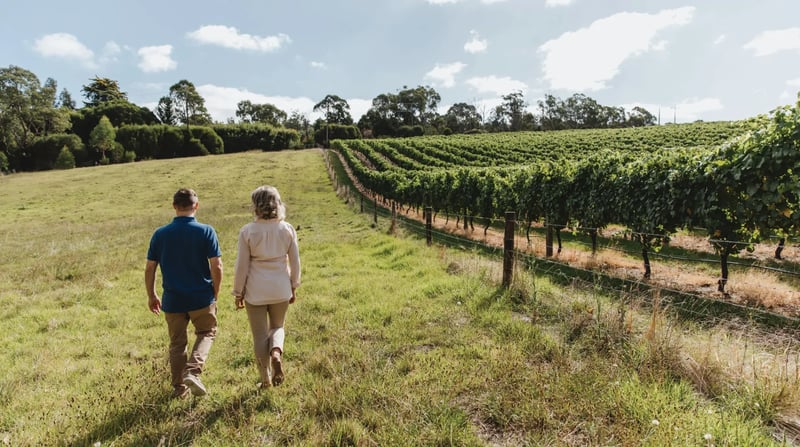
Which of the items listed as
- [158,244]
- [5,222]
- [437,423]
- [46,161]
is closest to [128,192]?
[5,222]

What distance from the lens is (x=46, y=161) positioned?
4862 cm

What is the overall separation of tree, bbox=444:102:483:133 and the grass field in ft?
374

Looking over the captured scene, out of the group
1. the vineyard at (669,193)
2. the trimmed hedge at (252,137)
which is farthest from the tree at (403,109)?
the vineyard at (669,193)

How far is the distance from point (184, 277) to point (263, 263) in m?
0.71

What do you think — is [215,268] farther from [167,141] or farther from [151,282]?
[167,141]

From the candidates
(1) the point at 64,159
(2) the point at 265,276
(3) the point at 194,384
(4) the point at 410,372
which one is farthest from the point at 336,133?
(3) the point at 194,384

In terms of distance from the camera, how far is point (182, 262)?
3508mm

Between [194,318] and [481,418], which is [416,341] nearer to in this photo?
[481,418]

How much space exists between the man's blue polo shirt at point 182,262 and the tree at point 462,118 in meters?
116

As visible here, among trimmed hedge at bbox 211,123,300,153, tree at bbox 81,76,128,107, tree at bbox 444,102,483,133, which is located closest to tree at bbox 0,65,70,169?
trimmed hedge at bbox 211,123,300,153

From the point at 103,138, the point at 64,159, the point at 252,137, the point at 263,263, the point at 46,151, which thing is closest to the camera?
the point at 263,263

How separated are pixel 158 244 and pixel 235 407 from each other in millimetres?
1657

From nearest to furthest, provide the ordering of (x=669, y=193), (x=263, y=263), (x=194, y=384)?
1. (x=194, y=384)
2. (x=263, y=263)
3. (x=669, y=193)

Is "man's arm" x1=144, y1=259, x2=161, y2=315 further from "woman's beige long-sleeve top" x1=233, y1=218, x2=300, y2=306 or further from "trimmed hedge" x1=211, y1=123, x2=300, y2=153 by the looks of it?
"trimmed hedge" x1=211, y1=123, x2=300, y2=153
